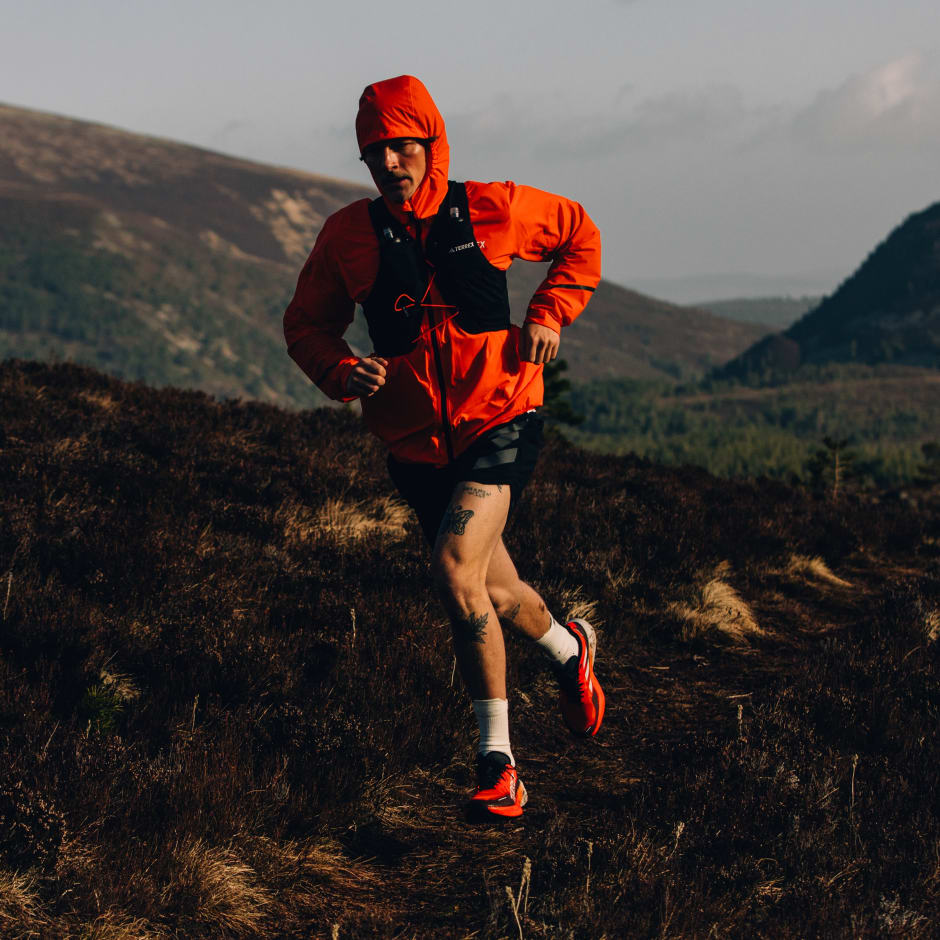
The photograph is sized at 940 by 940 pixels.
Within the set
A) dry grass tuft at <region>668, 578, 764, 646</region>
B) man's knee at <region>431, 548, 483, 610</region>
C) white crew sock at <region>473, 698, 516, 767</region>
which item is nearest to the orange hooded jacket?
man's knee at <region>431, 548, 483, 610</region>

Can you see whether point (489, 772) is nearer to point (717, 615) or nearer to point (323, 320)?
point (323, 320)

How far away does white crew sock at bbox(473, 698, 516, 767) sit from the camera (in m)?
3.59

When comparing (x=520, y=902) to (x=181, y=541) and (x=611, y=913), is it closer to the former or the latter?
(x=611, y=913)

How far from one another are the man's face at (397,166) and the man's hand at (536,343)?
708 mm

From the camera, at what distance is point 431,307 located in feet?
11.7

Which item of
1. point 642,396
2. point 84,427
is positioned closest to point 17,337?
point 642,396

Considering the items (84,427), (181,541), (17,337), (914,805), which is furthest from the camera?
(17,337)

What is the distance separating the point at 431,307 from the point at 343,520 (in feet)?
10.4

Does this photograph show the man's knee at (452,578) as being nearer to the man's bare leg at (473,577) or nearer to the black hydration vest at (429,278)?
the man's bare leg at (473,577)

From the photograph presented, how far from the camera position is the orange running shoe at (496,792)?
338cm

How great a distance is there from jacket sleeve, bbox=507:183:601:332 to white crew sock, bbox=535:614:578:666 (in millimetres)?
1356

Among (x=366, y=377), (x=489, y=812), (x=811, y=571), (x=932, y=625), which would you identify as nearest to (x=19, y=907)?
(x=489, y=812)

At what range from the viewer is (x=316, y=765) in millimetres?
3570

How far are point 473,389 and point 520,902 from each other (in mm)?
1832
